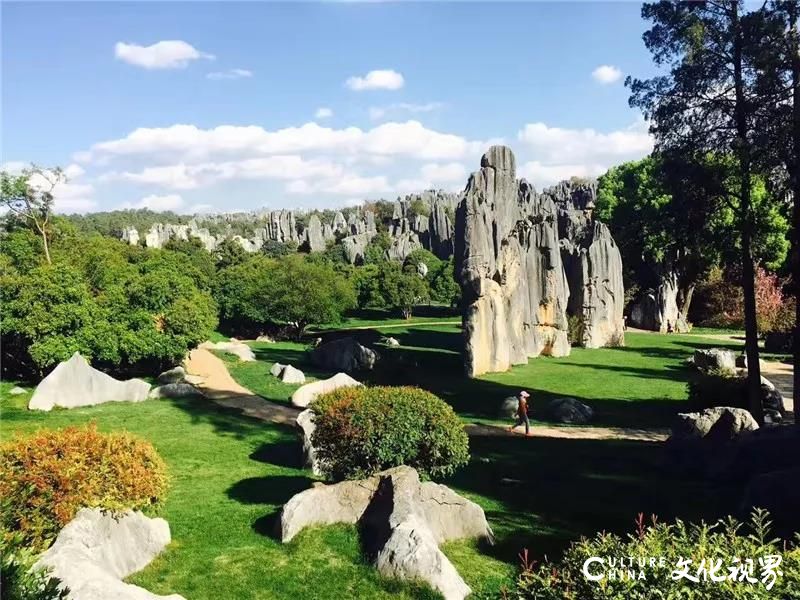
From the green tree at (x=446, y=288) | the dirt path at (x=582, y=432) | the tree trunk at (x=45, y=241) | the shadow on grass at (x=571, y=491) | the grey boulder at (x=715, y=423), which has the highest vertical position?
the tree trunk at (x=45, y=241)

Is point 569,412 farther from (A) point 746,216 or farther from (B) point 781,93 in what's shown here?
(B) point 781,93

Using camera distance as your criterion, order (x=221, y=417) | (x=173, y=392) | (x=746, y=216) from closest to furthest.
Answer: (x=746, y=216) < (x=221, y=417) < (x=173, y=392)

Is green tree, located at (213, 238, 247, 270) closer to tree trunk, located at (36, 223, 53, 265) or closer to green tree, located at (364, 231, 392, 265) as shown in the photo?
green tree, located at (364, 231, 392, 265)

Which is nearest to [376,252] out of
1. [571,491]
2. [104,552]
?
[571,491]

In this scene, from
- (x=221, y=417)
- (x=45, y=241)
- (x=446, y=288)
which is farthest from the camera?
(x=446, y=288)

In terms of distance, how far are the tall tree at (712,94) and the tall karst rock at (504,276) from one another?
45.8ft

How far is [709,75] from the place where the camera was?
17.9 metres

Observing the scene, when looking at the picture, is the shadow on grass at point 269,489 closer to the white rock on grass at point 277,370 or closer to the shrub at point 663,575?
the shrub at point 663,575

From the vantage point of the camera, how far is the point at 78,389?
2278 centimetres

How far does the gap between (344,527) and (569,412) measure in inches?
490

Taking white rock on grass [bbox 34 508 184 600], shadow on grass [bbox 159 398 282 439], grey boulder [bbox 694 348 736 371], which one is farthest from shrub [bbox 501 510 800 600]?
grey boulder [bbox 694 348 736 371]

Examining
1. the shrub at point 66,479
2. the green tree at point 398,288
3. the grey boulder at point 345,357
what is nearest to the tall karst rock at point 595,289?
the grey boulder at point 345,357

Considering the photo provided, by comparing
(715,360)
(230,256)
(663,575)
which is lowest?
(715,360)

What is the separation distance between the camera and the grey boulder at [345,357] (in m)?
33.2
